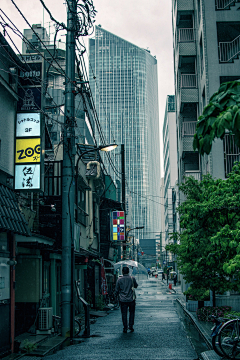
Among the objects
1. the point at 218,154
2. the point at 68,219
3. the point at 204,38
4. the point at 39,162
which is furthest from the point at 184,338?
the point at 204,38

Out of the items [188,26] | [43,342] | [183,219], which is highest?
[188,26]

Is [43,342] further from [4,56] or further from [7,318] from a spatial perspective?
[4,56]

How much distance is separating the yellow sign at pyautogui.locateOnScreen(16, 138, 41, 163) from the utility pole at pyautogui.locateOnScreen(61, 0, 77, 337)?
0.79 meters

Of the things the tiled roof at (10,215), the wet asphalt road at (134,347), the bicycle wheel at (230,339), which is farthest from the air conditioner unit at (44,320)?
the bicycle wheel at (230,339)

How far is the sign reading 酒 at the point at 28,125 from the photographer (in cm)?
1179

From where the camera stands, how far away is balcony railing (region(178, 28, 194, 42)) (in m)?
32.5

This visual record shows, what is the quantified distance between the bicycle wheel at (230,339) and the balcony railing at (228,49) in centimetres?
2065

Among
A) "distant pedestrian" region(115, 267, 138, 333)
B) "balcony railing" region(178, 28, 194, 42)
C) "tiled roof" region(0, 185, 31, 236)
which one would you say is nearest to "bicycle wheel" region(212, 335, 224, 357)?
"distant pedestrian" region(115, 267, 138, 333)

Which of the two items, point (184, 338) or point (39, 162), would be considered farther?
point (39, 162)

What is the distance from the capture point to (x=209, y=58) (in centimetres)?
2600

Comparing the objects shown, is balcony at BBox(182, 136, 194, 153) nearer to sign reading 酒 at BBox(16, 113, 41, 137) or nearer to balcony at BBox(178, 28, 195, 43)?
balcony at BBox(178, 28, 195, 43)

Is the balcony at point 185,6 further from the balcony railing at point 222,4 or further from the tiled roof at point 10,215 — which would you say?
the tiled roof at point 10,215

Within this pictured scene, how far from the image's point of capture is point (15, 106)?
11.9m

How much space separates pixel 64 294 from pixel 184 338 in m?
3.36
